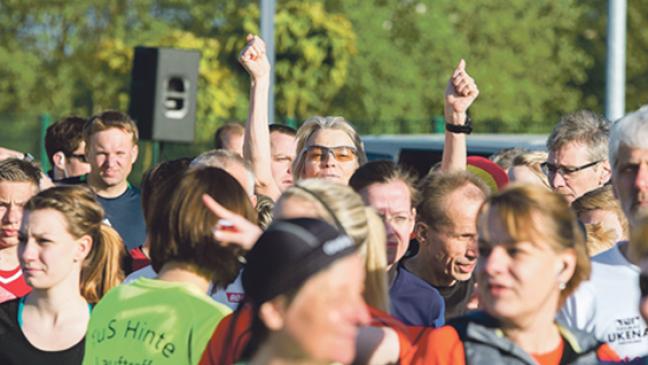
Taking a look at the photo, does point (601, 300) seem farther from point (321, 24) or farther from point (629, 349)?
point (321, 24)

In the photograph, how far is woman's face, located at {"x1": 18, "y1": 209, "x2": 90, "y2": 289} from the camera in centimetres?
496

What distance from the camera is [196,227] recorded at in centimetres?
406

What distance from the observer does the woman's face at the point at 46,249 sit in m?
4.96

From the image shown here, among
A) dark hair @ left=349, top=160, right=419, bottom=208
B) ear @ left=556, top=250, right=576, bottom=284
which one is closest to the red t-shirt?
dark hair @ left=349, top=160, right=419, bottom=208

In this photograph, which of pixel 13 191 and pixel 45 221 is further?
pixel 13 191

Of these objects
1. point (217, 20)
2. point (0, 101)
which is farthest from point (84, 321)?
point (0, 101)

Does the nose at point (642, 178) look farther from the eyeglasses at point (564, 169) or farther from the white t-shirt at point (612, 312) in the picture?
the eyeglasses at point (564, 169)

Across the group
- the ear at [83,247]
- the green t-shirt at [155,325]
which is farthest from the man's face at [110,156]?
the green t-shirt at [155,325]

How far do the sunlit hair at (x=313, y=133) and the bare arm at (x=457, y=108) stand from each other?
16.1 inches

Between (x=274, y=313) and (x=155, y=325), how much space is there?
2.95 feet

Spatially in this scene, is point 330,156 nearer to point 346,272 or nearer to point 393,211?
point 393,211

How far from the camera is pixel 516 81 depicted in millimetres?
41938

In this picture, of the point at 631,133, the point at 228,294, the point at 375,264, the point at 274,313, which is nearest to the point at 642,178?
the point at 631,133

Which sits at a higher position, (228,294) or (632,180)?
(632,180)
